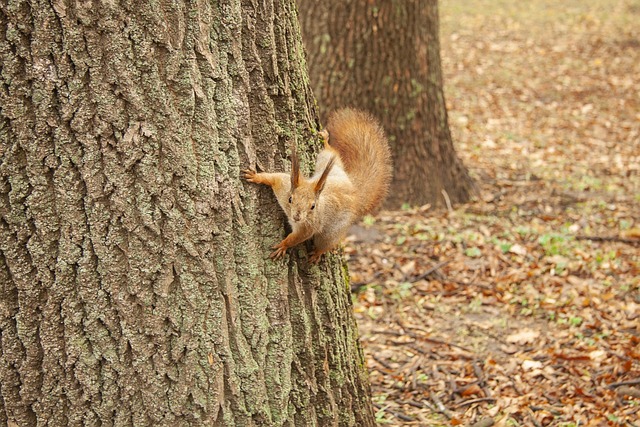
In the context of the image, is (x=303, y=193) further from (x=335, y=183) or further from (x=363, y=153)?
(x=363, y=153)

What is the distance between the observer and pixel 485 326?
4574 mm

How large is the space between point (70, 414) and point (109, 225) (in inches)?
24.6

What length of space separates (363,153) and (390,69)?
2964 millimetres

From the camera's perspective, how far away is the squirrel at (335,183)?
2.53 metres

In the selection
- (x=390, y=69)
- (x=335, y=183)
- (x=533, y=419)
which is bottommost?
(x=533, y=419)

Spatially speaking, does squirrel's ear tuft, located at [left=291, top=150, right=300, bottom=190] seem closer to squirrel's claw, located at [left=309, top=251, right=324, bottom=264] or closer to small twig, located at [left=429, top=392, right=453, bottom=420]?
squirrel's claw, located at [left=309, top=251, right=324, bottom=264]

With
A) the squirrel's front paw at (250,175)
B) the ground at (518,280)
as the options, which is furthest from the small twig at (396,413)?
the squirrel's front paw at (250,175)

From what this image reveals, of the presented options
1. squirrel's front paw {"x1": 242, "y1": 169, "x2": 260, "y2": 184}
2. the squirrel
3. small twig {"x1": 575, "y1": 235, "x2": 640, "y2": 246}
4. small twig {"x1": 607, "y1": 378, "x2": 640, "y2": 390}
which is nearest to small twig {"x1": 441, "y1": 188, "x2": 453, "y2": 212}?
small twig {"x1": 575, "y1": 235, "x2": 640, "y2": 246}

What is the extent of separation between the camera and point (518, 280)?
5090 millimetres

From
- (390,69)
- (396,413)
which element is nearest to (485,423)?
(396,413)

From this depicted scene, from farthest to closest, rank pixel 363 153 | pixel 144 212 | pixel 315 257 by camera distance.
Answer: pixel 363 153
pixel 315 257
pixel 144 212

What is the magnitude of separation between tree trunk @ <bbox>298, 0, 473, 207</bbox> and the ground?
17.9 inches

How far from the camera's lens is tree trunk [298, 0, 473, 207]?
604 centimetres

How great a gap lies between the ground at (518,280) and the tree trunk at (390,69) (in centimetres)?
45
